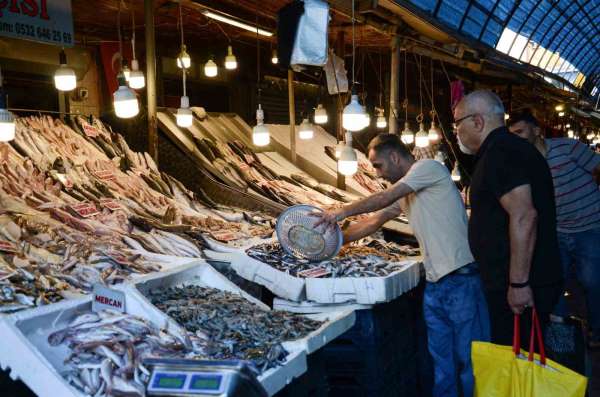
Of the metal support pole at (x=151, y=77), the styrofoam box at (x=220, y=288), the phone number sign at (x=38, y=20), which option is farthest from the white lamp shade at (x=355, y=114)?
the phone number sign at (x=38, y=20)

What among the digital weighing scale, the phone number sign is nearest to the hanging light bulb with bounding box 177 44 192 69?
the phone number sign

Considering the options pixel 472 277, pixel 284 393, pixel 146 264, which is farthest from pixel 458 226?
pixel 146 264

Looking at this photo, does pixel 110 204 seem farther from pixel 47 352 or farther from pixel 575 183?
pixel 575 183

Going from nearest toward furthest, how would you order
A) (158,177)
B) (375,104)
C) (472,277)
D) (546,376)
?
(546,376) → (472,277) → (158,177) → (375,104)

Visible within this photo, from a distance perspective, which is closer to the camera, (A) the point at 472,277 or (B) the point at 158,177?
(A) the point at 472,277

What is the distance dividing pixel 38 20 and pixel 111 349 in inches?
148

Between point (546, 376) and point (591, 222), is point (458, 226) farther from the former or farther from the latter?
point (591, 222)

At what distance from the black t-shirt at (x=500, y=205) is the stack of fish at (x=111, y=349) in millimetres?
1658

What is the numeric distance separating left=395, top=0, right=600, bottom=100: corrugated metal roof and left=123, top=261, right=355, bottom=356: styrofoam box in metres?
21.0

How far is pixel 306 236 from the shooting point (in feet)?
13.2

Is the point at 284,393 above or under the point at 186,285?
under

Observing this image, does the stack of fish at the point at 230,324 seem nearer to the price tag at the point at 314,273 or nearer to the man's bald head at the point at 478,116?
the price tag at the point at 314,273

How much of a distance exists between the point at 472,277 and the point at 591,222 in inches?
70.3

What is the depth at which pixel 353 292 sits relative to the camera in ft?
11.9
